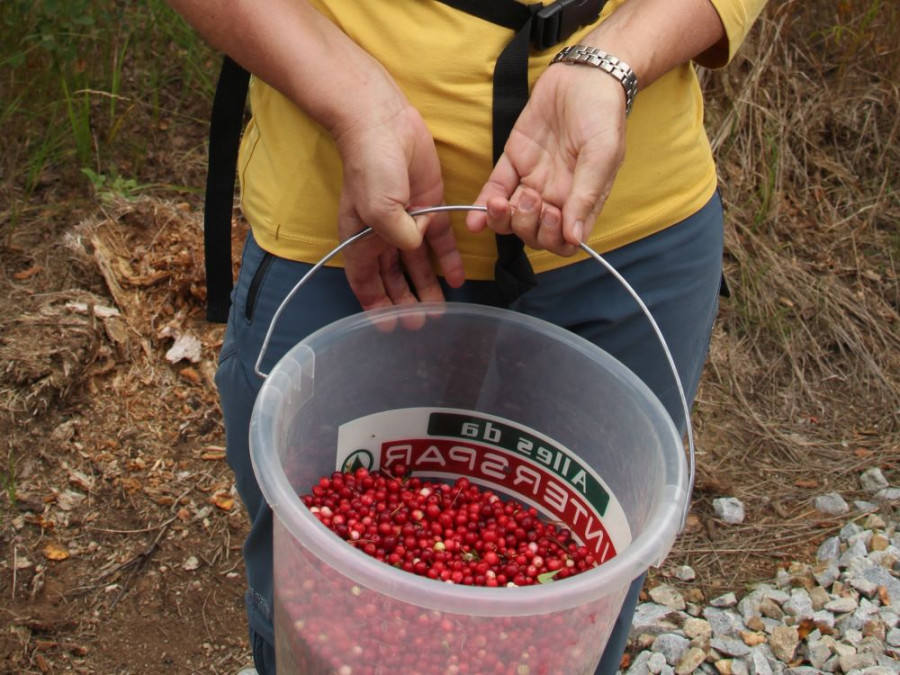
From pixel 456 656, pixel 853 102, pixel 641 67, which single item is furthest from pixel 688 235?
pixel 853 102

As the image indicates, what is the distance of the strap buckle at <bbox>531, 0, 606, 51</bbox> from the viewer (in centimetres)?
98

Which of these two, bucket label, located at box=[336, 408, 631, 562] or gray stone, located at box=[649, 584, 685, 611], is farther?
gray stone, located at box=[649, 584, 685, 611]

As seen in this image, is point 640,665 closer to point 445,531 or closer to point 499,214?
point 445,531

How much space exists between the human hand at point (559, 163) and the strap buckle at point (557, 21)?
0.03m

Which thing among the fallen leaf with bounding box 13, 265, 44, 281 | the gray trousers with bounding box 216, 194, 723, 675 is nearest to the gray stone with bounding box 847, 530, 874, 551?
the gray trousers with bounding box 216, 194, 723, 675

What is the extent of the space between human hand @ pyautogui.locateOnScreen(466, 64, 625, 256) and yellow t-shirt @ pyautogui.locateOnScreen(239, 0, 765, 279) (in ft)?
0.16

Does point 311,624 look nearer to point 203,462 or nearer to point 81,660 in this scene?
point 81,660

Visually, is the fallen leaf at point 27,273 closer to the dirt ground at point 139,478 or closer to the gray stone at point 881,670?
the dirt ground at point 139,478

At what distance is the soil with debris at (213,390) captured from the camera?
6.42 feet

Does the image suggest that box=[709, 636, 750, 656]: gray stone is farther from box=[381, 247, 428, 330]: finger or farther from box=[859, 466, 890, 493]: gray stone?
box=[381, 247, 428, 330]: finger

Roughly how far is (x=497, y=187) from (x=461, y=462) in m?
0.34

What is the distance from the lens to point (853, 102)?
312 centimetres

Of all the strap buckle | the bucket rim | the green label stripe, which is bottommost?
the green label stripe

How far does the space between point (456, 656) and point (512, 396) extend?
0.35 meters
